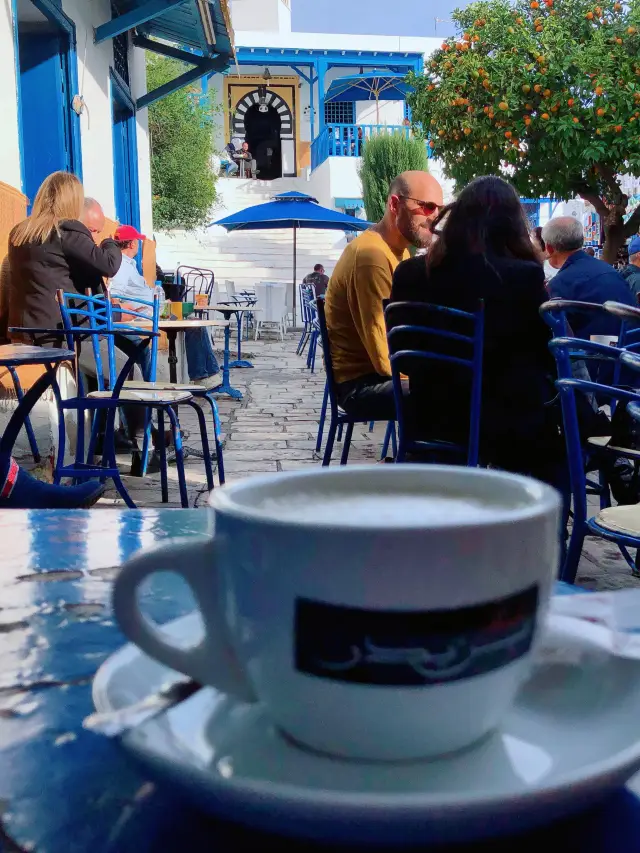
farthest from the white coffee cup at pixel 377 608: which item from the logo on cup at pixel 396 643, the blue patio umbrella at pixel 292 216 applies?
the blue patio umbrella at pixel 292 216

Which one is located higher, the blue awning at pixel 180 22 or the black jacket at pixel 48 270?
the blue awning at pixel 180 22

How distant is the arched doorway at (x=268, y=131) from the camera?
25.8 m

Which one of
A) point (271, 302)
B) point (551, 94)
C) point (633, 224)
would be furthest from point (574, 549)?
point (271, 302)

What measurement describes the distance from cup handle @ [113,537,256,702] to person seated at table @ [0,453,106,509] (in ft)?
4.53

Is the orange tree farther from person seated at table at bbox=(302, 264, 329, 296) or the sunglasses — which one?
the sunglasses

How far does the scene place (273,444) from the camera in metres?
5.21

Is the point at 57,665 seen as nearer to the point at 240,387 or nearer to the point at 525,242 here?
the point at 525,242

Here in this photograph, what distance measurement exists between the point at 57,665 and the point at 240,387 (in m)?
7.88

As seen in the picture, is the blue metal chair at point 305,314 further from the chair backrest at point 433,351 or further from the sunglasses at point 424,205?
the chair backrest at point 433,351

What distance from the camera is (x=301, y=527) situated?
32cm

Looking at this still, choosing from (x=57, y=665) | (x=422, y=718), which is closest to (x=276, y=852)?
(x=422, y=718)

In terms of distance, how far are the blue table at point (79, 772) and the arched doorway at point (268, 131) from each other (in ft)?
85.9

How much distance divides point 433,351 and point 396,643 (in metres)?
2.57

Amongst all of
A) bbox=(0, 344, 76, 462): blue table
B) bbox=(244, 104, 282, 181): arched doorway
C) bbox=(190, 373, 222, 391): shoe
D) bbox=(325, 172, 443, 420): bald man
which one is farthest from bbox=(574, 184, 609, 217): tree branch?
bbox=(244, 104, 282, 181): arched doorway
